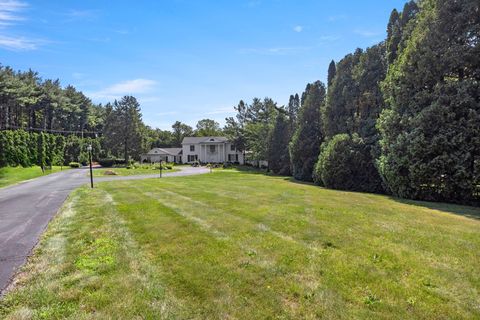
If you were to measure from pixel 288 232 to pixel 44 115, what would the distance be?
221 feet

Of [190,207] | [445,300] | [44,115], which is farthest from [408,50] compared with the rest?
[44,115]

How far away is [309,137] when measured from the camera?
96.0 feet

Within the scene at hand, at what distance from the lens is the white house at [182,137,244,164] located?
7044 centimetres

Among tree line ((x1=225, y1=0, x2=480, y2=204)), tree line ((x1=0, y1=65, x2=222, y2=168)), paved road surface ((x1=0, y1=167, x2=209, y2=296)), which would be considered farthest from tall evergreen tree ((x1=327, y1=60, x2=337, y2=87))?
tree line ((x1=0, y1=65, x2=222, y2=168))

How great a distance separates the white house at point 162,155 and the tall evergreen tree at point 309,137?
48.2m

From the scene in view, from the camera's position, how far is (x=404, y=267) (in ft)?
15.7

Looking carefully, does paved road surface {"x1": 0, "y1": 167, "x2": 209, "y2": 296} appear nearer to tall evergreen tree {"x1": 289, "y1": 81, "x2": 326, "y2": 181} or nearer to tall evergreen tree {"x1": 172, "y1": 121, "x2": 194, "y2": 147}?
tall evergreen tree {"x1": 289, "y1": 81, "x2": 326, "y2": 181}

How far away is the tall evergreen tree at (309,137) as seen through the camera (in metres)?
28.9

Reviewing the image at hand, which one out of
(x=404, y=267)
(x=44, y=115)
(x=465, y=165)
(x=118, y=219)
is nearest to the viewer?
(x=404, y=267)

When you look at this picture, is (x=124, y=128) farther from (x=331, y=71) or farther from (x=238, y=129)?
(x=331, y=71)

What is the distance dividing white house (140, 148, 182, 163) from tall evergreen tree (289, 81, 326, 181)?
48.2 m

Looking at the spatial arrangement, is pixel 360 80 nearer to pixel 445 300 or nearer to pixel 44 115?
pixel 445 300

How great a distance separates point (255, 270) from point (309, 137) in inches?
1005

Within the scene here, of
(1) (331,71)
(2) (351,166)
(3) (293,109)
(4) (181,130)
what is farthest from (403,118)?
(4) (181,130)
